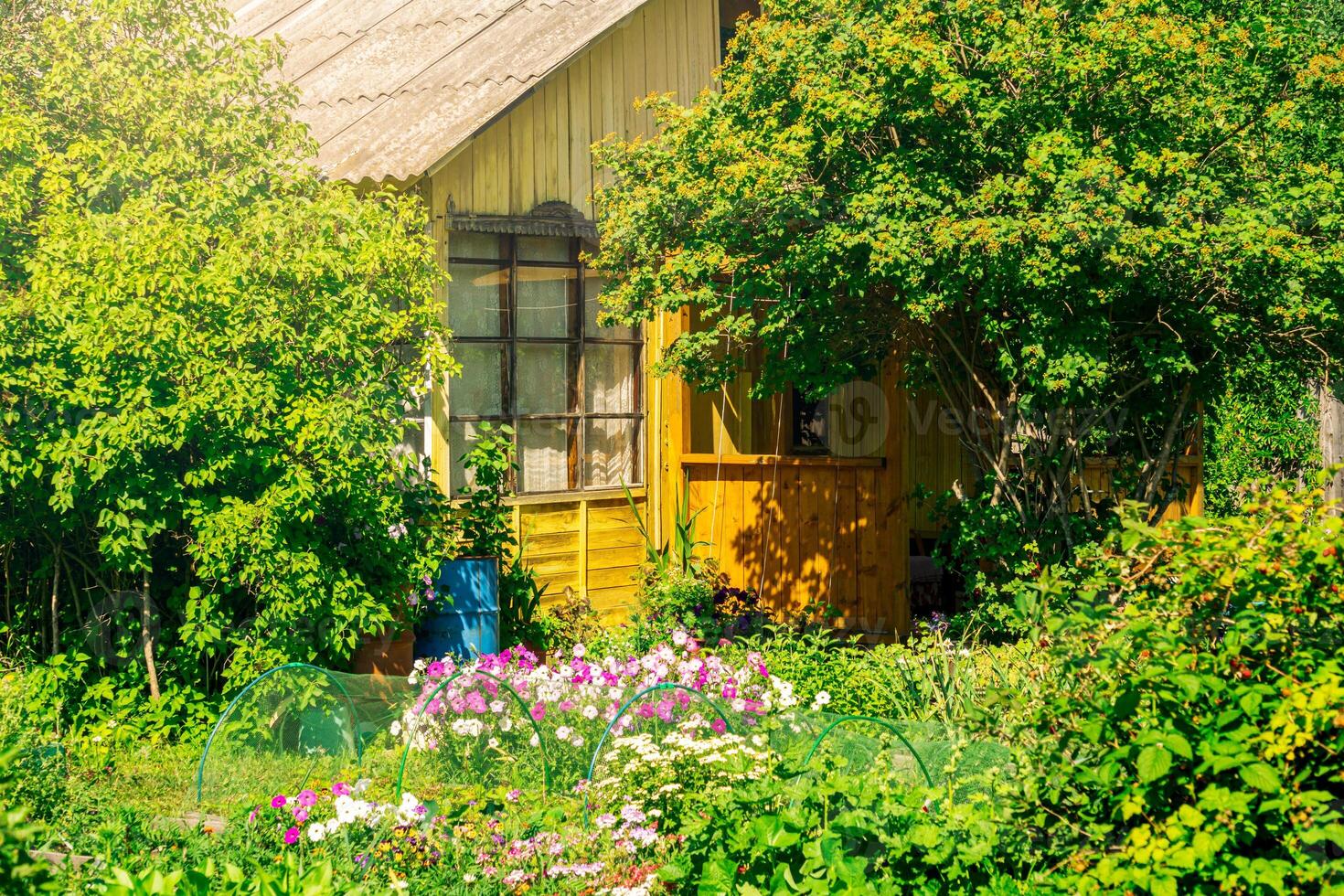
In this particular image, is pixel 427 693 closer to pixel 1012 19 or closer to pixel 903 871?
pixel 903 871

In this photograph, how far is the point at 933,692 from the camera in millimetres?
6965

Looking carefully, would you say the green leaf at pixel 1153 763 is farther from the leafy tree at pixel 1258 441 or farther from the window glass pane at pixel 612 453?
the leafy tree at pixel 1258 441

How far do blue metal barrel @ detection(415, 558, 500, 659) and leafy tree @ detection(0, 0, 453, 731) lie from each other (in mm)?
484

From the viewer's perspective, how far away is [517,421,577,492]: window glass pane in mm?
9531

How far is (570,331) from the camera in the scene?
9820 millimetres

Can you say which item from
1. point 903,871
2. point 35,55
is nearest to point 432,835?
point 903,871

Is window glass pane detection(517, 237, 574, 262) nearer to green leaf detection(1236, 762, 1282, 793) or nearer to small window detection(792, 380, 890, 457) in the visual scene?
small window detection(792, 380, 890, 457)

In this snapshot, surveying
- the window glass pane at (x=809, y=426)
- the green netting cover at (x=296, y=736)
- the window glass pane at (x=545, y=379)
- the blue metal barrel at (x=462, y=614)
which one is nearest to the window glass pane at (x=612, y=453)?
the window glass pane at (x=545, y=379)

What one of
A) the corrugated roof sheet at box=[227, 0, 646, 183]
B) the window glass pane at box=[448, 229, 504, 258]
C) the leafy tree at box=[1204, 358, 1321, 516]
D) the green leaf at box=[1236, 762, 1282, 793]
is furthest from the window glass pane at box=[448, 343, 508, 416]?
the leafy tree at box=[1204, 358, 1321, 516]

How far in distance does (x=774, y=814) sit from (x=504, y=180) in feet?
20.5

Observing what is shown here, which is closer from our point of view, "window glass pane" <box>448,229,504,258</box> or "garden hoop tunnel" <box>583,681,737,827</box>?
"garden hoop tunnel" <box>583,681,737,827</box>

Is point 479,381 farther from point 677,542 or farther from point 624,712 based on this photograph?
point 624,712

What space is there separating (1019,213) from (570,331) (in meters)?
3.94

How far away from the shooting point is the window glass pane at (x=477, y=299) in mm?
9070
